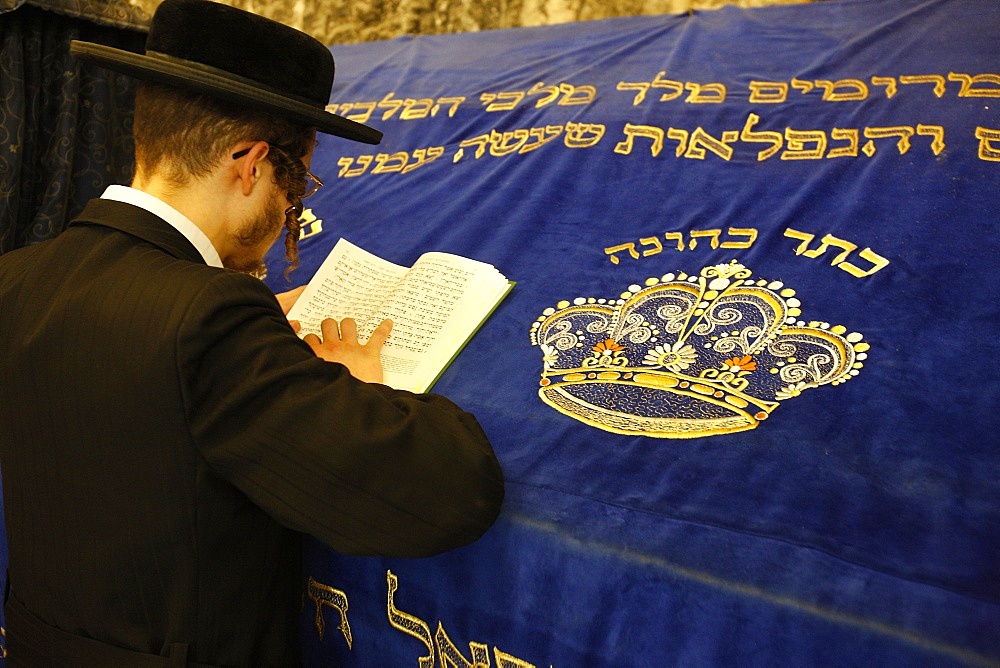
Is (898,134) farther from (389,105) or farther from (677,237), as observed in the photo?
(389,105)

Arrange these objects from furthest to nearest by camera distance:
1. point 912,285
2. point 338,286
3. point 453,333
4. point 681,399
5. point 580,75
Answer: point 580,75, point 338,286, point 453,333, point 912,285, point 681,399

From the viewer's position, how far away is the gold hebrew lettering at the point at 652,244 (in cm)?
159

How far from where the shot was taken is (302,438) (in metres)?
0.87

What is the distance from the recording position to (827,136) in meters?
1.76

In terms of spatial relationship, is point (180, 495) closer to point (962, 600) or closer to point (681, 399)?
point (681, 399)

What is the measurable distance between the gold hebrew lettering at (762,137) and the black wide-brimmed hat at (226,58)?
1.04 m

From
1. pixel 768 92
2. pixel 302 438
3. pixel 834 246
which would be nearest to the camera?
pixel 302 438

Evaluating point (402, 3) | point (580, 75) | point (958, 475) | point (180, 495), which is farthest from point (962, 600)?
point (402, 3)

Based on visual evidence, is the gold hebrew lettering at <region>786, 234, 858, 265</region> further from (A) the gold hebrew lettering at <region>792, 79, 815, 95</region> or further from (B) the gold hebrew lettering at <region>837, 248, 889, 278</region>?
(A) the gold hebrew lettering at <region>792, 79, 815, 95</region>

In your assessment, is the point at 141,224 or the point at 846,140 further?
the point at 846,140

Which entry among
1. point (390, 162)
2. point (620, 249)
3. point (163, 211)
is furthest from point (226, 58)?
point (390, 162)

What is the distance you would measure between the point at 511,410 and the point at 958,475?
61 centimetres

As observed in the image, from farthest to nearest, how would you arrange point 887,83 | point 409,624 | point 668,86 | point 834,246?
point 668,86 → point 887,83 → point 834,246 → point 409,624

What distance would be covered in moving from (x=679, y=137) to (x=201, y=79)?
47.7 inches
